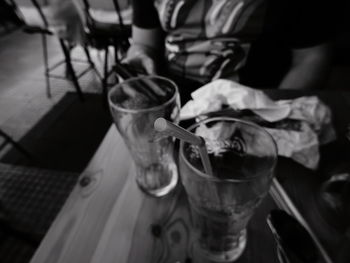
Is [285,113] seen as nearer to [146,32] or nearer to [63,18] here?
[146,32]

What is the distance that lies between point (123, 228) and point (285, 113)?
352mm

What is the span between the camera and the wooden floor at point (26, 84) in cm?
190

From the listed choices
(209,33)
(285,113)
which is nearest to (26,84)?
(209,33)

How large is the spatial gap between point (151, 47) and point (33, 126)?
4.10ft

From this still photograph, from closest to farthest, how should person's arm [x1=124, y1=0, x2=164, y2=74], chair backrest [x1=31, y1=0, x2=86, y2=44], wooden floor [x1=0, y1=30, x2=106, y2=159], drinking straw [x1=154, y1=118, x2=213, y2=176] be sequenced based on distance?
drinking straw [x1=154, y1=118, x2=213, y2=176], person's arm [x1=124, y1=0, x2=164, y2=74], chair backrest [x1=31, y1=0, x2=86, y2=44], wooden floor [x1=0, y1=30, x2=106, y2=159]

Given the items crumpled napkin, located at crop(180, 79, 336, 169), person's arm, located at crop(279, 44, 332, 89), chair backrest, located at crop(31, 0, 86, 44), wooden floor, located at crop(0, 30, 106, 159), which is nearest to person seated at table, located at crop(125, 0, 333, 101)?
person's arm, located at crop(279, 44, 332, 89)

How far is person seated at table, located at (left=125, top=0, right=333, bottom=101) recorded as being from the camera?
30.7 inches

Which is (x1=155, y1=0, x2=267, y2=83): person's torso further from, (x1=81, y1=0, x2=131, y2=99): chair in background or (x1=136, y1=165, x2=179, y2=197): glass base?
(x1=81, y1=0, x2=131, y2=99): chair in background

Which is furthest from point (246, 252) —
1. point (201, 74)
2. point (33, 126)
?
point (33, 126)

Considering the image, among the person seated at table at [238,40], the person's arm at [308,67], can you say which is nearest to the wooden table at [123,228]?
the person seated at table at [238,40]

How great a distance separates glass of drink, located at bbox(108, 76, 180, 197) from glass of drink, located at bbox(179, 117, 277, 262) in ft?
0.27

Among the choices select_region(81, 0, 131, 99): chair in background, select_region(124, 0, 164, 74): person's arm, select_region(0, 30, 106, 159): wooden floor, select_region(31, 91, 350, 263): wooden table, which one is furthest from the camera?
select_region(0, 30, 106, 159): wooden floor

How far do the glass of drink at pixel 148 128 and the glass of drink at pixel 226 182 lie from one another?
0.08 metres

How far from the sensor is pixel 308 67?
893 mm
